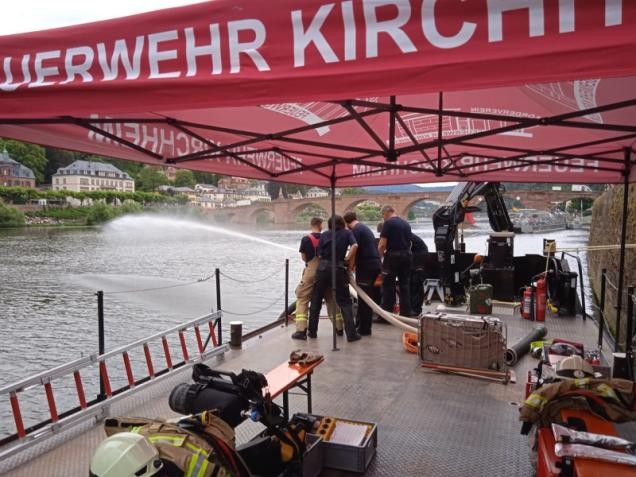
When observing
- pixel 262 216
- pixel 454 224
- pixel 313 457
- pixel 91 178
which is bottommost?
pixel 262 216

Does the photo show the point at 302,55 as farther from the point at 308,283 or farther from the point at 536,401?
the point at 308,283

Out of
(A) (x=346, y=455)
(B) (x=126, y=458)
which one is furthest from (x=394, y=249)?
(B) (x=126, y=458)

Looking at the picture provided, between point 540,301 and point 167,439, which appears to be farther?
point 540,301

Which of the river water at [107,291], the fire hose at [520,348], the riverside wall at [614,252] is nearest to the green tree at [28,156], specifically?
the river water at [107,291]

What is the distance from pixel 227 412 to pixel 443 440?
87.8 inches

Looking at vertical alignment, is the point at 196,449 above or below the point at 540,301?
above

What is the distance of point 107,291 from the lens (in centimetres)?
2142

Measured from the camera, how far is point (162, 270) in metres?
29.9

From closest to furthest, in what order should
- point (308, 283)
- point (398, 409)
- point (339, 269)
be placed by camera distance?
point (398, 409) → point (339, 269) → point (308, 283)

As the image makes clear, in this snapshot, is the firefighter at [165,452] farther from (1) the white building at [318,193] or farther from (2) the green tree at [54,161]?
(2) the green tree at [54,161]

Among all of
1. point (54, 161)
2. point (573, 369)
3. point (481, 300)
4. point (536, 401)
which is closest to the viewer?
point (536, 401)

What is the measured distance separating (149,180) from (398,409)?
84084 mm

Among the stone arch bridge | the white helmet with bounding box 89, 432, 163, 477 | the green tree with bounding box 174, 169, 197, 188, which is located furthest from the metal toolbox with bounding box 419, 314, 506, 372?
the green tree with bounding box 174, 169, 197, 188

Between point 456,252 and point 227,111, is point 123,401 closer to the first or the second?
point 227,111
